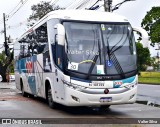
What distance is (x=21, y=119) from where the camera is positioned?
1120cm

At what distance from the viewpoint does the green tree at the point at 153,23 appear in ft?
182

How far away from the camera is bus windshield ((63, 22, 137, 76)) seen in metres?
11.9

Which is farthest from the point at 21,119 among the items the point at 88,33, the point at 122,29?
the point at 122,29

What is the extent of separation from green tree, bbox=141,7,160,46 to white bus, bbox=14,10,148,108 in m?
43.6

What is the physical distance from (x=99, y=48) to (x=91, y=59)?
0.47 meters

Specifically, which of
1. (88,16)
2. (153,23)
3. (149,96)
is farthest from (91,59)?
(153,23)

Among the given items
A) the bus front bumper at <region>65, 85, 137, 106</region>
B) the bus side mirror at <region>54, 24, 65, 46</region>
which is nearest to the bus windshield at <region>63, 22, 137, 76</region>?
the bus side mirror at <region>54, 24, 65, 46</region>

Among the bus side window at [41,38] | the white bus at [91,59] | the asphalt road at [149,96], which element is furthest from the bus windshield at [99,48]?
the asphalt road at [149,96]

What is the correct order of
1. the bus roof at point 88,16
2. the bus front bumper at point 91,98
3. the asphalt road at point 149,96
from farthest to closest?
the asphalt road at point 149,96, the bus roof at point 88,16, the bus front bumper at point 91,98

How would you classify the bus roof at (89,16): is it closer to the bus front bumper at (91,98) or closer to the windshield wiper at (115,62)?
the windshield wiper at (115,62)

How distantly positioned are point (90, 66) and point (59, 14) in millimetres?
2208

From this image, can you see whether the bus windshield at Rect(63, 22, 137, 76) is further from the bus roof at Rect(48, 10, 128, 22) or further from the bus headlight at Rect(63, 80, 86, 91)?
the bus headlight at Rect(63, 80, 86, 91)

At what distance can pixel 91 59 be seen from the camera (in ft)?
39.1

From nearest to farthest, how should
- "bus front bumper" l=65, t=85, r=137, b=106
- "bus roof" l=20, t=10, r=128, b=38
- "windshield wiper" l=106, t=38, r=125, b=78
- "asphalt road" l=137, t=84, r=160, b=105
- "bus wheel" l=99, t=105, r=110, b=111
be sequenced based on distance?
"bus front bumper" l=65, t=85, r=137, b=106 < "windshield wiper" l=106, t=38, r=125, b=78 < "bus roof" l=20, t=10, r=128, b=38 < "bus wheel" l=99, t=105, r=110, b=111 < "asphalt road" l=137, t=84, r=160, b=105
